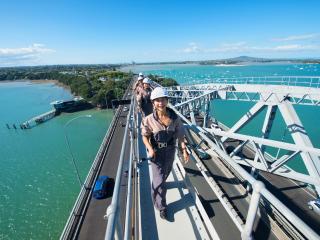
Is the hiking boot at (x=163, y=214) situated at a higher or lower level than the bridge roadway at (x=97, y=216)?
higher

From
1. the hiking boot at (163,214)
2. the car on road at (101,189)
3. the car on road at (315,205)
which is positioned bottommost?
the car on road at (315,205)

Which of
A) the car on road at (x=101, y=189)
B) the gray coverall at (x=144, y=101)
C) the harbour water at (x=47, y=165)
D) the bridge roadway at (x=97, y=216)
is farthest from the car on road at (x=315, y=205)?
the gray coverall at (x=144, y=101)

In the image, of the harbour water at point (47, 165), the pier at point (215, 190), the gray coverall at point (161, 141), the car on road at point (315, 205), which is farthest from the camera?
the harbour water at point (47, 165)

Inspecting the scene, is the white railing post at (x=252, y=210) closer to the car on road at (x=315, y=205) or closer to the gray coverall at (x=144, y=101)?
the gray coverall at (x=144, y=101)

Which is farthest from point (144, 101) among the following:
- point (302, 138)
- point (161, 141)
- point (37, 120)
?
point (37, 120)

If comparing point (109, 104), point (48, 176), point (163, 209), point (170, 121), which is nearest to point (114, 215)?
point (170, 121)

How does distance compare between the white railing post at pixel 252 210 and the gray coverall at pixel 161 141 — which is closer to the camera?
the white railing post at pixel 252 210

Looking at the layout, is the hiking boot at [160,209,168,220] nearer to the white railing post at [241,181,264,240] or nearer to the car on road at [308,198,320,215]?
the white railing post at [241,181,264,240]

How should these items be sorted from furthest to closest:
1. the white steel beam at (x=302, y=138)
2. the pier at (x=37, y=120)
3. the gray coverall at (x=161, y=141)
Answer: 1. the pier at (x=37, y=120)
2. the white steel beam at (x=302, y=138)
3. the gray coverall at (x=161, y=141)
